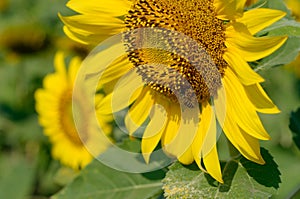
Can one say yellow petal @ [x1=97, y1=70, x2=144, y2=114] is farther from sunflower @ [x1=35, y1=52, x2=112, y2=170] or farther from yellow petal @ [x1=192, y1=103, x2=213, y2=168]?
sunflower @ [x1=35, y1=52, x2=112, y2=170]

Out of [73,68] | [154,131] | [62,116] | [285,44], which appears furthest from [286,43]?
[62,116]

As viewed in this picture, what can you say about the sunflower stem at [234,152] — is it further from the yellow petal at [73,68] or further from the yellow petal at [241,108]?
the yellow petal at [73,68]

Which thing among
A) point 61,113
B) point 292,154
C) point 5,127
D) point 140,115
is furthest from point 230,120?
point 5,127

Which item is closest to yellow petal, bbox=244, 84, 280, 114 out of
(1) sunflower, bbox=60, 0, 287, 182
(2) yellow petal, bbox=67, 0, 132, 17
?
(1) sunflower, bbox=60, 0, 287, 182

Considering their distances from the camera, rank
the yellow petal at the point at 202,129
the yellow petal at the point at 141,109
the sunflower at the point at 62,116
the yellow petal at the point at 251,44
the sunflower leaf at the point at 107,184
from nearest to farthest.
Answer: the yellow petal at the point at 251,44
the yellow petal at the point at 202,129
the yellow petal at the point at 141,109
the sunflower leaf at the point at 107,184
the sunflower at the point at 62,116

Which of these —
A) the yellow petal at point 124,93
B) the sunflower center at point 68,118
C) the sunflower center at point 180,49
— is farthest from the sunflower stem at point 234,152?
the sunflower center at point 68,118

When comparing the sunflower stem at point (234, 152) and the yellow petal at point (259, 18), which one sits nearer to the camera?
the yellow petal at point (259, 18)

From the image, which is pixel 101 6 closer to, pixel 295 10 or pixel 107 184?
pixel 107 184
